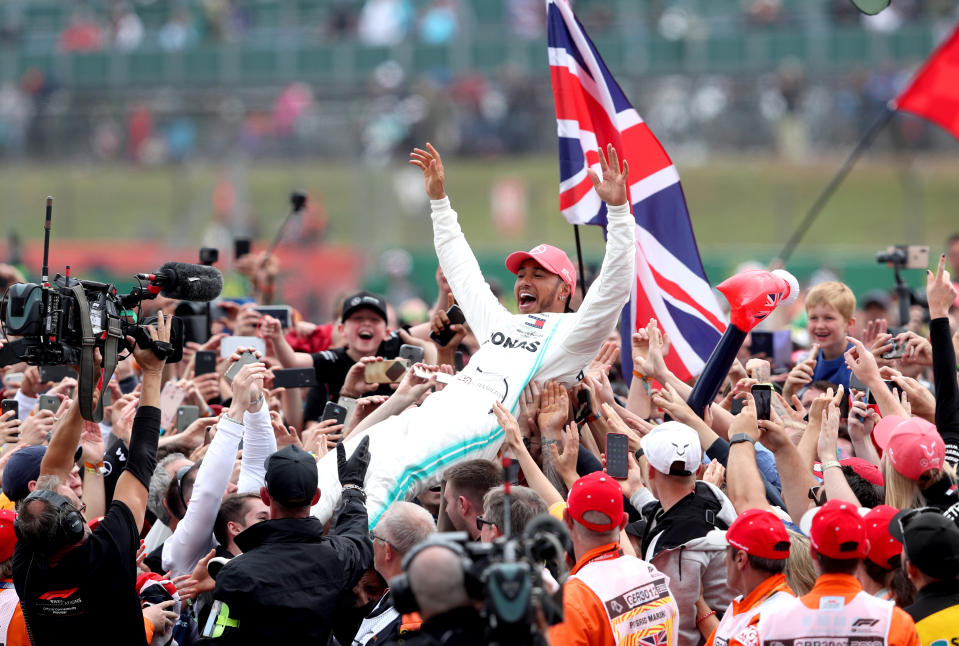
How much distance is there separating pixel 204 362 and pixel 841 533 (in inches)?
173

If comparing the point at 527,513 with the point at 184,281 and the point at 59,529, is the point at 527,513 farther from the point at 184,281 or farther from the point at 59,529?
the point at 184,281

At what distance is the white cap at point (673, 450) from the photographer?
16.7 ft

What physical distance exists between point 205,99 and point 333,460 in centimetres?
1786

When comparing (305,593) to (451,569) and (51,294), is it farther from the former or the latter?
(51,294)

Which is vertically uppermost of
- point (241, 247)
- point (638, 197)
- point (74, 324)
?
point (638, 197)

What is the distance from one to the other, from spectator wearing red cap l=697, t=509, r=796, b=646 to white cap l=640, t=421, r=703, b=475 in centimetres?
54

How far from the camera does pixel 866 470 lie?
5500mm

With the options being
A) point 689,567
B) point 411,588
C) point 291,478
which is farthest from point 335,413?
point 411,588

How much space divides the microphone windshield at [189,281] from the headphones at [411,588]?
226 centimetres

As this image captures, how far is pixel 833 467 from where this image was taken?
527 centimetres

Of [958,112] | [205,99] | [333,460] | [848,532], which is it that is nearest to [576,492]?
[848,532]

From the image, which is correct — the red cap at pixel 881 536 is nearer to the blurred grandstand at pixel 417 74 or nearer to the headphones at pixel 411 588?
the headphones at pixel 411 588

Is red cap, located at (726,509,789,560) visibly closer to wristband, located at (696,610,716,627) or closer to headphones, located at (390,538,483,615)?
wristband, located at (696,610,716,627)

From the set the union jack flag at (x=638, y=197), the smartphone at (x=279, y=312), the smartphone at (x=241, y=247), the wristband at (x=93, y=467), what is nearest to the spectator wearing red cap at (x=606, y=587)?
the wristband at (x=93, y=467)
